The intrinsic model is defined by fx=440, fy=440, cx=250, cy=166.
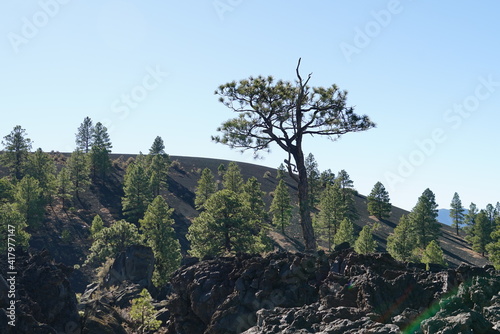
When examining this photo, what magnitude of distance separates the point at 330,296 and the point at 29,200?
6973cm

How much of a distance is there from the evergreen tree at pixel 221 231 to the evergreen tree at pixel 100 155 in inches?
2755

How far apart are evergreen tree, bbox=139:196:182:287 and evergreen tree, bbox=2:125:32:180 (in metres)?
51.5

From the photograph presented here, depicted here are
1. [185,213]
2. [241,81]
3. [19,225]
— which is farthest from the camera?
[185,213]

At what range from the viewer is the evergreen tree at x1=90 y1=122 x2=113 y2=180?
361 feet

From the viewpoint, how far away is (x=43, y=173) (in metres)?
87.4

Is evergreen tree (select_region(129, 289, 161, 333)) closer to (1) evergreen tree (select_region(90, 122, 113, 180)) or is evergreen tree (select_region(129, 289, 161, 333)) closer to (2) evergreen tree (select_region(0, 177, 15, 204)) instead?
(2) evergreen tree (select_region(0, 177, 15, 204))

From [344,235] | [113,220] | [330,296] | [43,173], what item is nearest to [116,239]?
[344,235]

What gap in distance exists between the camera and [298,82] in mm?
29812

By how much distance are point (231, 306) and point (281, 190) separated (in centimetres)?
6722

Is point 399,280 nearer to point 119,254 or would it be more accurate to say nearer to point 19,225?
point 119,254

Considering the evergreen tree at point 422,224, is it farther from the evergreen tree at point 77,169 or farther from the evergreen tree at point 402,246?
the evergreen tree at point 77,169

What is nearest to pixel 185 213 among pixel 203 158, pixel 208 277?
pixel 203 158

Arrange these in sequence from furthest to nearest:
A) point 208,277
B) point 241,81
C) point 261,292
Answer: point 241,81 < point 208,277 < point 261,292

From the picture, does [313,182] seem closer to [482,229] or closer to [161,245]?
[482,229]
